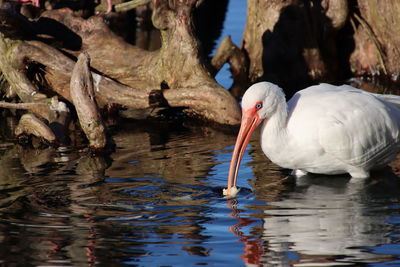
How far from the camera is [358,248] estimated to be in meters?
7.25

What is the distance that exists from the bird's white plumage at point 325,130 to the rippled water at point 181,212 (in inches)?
13.2

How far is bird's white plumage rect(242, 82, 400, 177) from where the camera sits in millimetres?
9109

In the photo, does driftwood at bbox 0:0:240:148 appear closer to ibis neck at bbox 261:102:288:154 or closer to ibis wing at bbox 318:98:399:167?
ibis neck at bbox 261:102:288:154

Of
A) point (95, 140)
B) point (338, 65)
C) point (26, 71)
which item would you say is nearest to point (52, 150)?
point (95, 140)

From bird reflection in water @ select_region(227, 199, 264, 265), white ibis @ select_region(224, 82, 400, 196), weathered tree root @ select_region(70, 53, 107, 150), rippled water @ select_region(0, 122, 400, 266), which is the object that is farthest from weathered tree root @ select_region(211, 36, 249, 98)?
bird reflection in water @ select_region(227, 199, 264, 265)

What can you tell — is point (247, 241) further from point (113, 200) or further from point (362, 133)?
point (362, 133)

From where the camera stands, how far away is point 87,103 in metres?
11.0

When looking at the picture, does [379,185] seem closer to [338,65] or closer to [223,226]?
[223,226]

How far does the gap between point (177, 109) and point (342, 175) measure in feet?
12.7

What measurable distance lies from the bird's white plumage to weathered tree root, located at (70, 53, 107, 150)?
8.46 ft

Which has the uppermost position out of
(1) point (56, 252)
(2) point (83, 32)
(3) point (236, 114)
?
(2) point (83, 32)

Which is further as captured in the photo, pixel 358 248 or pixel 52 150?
pixel 52 150

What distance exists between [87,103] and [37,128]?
3.07ft

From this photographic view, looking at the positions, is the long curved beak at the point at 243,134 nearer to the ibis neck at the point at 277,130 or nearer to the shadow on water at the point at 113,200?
the ibis neck at the point at 277,130
